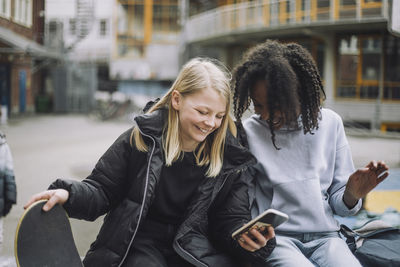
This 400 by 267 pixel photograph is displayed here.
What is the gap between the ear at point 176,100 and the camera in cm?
218

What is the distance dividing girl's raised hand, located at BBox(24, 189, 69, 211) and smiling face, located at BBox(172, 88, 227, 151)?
64 cm

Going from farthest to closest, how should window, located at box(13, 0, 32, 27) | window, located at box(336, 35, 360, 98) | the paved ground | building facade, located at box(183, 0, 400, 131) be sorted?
window, located at box(336, 35, 360, 98), building facade, located at box(183, 0, 400, 131), the paved ground, window, located at box(13, 0, 32, 27)

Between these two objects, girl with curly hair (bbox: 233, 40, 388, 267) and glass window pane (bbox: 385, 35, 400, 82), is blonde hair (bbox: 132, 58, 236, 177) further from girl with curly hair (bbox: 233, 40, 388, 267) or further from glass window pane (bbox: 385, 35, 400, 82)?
glass window pane (bbox: 385, 35, 400, 82)

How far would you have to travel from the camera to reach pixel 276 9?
18516 mm

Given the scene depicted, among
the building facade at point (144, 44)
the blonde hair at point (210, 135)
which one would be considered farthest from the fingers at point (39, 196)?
the building facade at point (144, 44)

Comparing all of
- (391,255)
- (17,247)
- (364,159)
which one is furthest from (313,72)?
(364,159)

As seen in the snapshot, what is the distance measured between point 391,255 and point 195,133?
3.61 feet

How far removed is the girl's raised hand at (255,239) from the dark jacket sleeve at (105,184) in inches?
25.0

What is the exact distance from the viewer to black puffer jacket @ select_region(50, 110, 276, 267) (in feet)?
6.60

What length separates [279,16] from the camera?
18.5 metres

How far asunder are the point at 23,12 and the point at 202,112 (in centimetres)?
134

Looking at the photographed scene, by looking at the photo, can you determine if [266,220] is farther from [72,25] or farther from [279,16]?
[279,16]

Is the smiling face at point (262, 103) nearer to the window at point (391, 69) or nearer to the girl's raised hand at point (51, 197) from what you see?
the girl's raised hand at point (51, 197)

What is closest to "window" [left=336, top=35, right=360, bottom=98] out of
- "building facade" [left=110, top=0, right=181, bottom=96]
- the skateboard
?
"building facade" [left=110, top=0, right=181, bottom=96]
